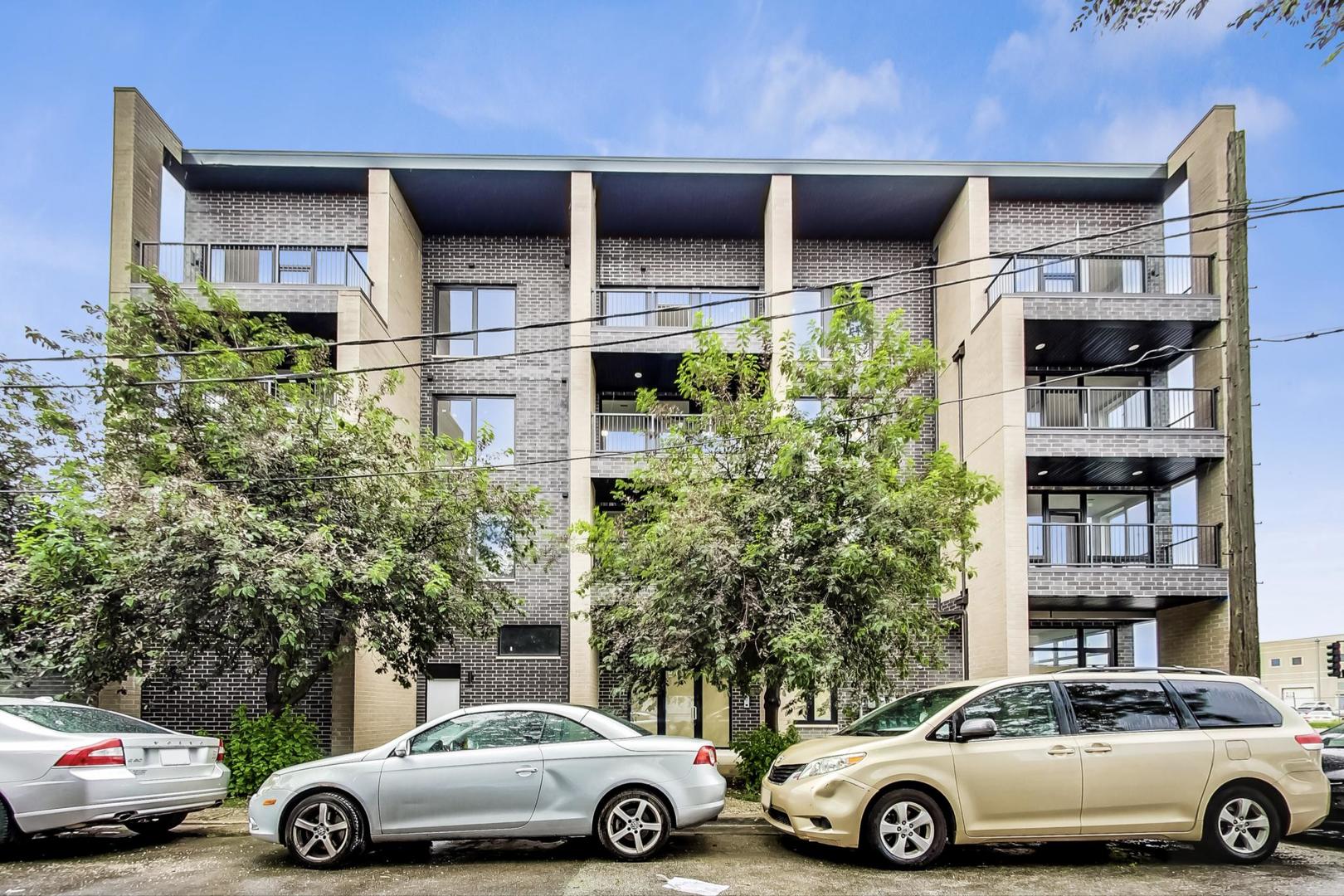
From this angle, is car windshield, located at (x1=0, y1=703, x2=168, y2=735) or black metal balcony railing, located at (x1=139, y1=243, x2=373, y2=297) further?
black metal balcony railing, located at (x1=139, y1=243, x2=373, y2=297)

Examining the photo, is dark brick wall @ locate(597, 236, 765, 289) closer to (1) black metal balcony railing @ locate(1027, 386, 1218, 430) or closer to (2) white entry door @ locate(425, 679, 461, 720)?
(1) black metal balcony railing @ locate(1027, 386, 1218, 430)

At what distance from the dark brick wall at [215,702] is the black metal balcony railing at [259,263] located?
282 inches

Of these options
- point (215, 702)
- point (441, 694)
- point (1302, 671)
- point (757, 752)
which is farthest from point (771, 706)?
point (1302, 671)

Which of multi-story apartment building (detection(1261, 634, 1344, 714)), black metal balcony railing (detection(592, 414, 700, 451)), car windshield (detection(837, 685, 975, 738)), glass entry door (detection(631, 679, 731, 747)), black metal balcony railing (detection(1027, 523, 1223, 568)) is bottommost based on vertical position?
multi-story apartment building (detection(1261, 634, 1344, 714))

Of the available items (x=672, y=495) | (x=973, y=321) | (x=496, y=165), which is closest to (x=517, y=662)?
(x=672, y=495)

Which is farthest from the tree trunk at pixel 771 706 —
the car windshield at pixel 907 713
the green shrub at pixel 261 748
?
the green shrub at pixel 261 748

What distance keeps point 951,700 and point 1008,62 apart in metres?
7.30

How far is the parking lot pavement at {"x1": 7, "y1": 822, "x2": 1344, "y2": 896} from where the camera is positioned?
7.54 meters

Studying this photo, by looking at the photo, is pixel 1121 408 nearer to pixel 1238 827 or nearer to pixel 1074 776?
pixel 1238 827

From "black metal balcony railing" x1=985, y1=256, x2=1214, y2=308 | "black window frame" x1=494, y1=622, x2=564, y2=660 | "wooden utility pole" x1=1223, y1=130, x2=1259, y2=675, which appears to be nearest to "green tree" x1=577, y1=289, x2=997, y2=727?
"wooden utility pole" x1=1223, y1=130, x2=1259, y2=675

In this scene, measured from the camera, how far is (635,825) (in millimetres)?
8414

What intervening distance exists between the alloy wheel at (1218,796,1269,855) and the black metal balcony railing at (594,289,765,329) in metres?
13.4

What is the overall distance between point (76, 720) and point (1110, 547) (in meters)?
16.9

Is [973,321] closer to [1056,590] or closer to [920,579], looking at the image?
[1056,590]
